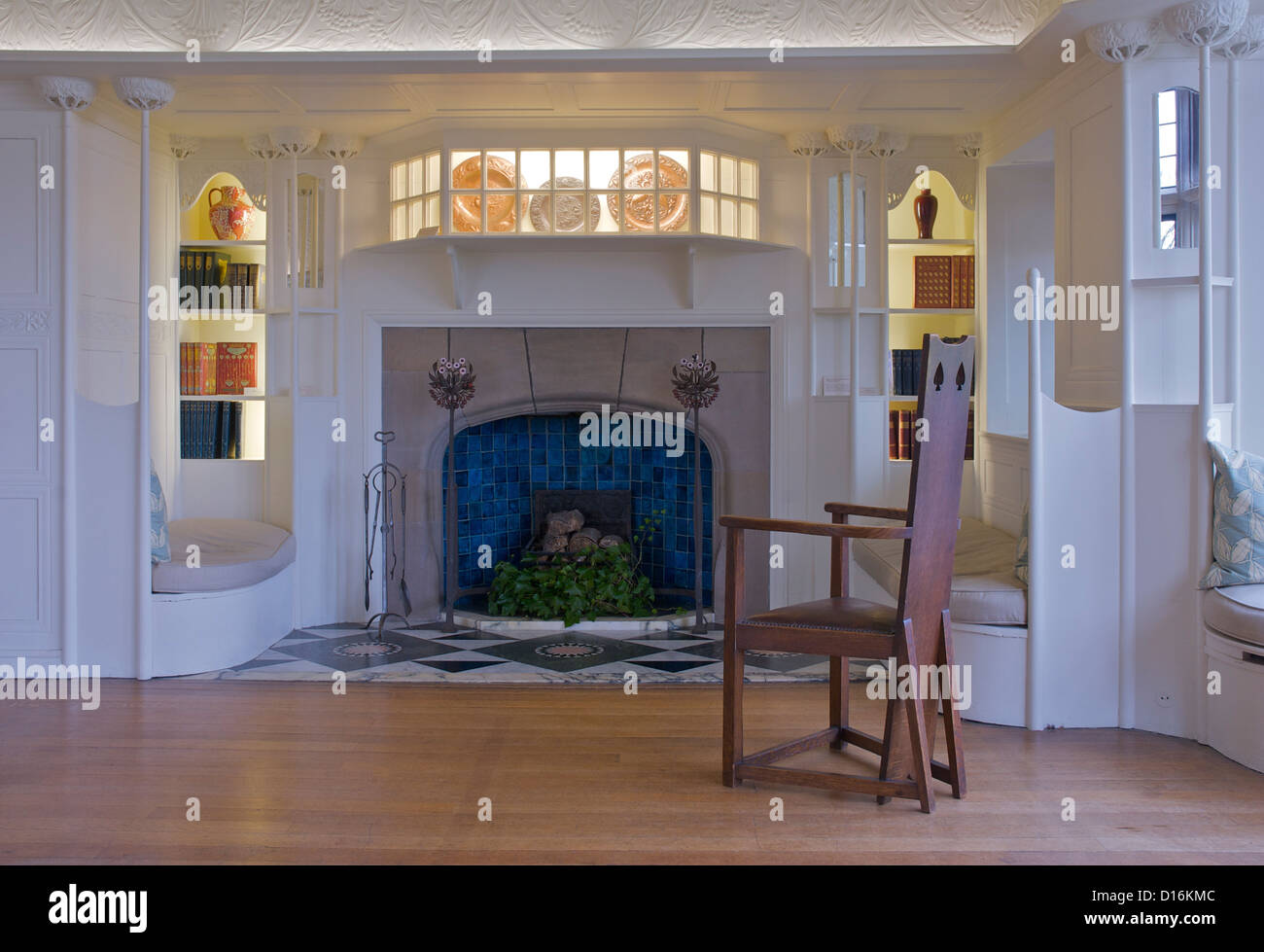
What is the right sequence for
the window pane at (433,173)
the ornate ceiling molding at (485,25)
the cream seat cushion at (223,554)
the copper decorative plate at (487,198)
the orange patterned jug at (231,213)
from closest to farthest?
the ornate ceiling molding at (485,25)
the cream seat cushion at (223,554)
the copper decorative plate at (487,198)
the window pane at (433,173)
the orange patterned jug at (231,213)

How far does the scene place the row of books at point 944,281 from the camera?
19.2 feet

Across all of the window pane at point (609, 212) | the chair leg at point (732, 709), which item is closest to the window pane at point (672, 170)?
the window pane at point (609, 212)

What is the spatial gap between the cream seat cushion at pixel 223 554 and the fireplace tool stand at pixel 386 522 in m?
0.44

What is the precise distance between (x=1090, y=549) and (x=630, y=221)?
9.14ft

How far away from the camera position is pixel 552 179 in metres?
5.54

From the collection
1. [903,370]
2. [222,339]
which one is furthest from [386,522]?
[903,370]

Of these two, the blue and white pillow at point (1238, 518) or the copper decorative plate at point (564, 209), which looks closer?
the blue and white pillow at point (1238, 518)

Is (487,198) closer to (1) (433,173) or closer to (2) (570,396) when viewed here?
(1) (433,173)

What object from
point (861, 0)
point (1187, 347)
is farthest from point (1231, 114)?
point (861, 0)

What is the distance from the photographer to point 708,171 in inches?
221

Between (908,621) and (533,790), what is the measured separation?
1.18 meters

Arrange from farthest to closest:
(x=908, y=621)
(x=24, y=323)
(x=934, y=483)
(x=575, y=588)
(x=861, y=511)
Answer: (x=575, y=588)
(x=24, y=323)
(x=861, y=511)
(x=934, y=483)
(x=908, y=621)

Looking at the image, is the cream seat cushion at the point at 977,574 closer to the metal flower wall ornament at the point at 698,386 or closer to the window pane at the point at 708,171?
the metal flower wall ornament at the point at 698,386

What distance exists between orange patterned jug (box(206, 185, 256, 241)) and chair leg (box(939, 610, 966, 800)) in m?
4.41
